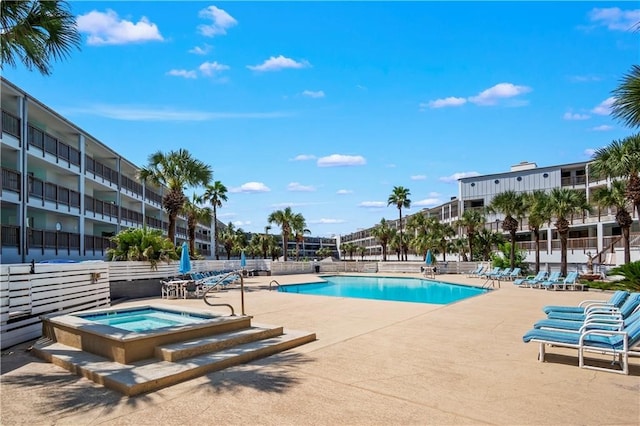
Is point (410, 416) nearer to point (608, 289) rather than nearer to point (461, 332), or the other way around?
point (461, 332)

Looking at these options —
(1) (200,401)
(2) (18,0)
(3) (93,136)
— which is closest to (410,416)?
(1) (200,401)

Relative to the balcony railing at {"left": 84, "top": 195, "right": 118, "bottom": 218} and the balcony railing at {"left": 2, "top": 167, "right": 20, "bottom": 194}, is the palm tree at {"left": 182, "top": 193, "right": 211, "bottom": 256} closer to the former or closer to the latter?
the balcony railing at {"left": 84, "top": 195, "right": 118, "bottom": 218}

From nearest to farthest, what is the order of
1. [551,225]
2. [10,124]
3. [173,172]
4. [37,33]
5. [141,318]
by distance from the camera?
[37,33]
[141,318]
[10,124]
[173,172]
[551,225]

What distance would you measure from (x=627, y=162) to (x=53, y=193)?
96.1ft

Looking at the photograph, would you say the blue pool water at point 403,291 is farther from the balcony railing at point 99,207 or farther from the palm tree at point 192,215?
the balcony railing at point 99,207

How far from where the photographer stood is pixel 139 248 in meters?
18.1

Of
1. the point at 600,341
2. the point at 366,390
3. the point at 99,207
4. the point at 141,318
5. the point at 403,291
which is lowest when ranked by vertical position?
the point at 403,291

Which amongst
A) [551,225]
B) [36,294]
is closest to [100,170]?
[36,294]

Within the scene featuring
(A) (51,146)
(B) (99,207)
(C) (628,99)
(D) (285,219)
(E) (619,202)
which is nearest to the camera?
(C) (628,99)

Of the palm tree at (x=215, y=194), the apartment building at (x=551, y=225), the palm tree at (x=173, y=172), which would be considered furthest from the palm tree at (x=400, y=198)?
the palm tree at (x=173, y=172)

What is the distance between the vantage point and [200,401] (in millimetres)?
4930

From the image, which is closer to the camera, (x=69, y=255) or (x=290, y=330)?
(x=290, y=330)

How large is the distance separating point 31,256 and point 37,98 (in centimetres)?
752

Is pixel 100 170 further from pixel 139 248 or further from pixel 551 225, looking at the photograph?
pixel 551 225
